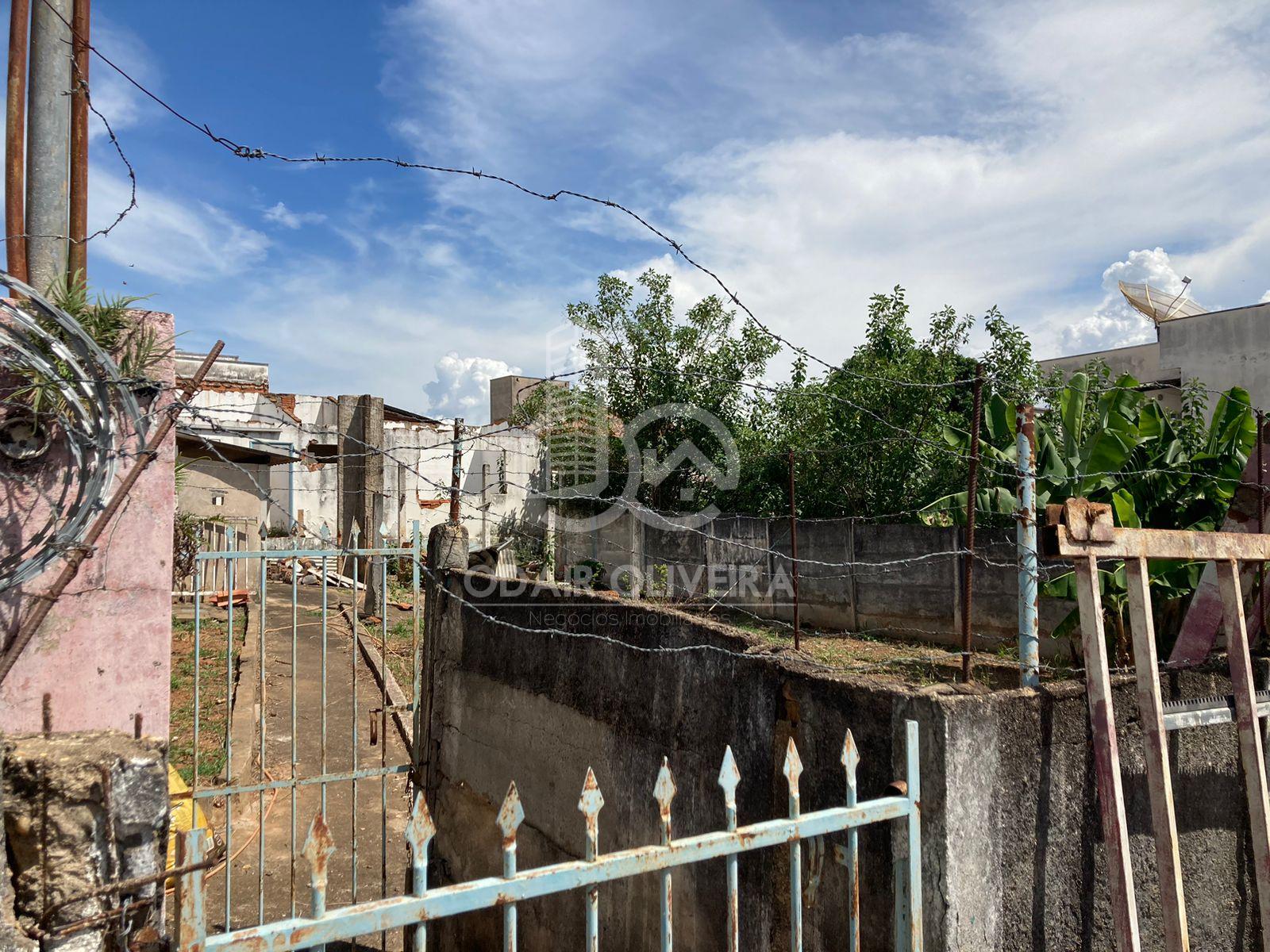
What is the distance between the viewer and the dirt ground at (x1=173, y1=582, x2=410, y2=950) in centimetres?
514

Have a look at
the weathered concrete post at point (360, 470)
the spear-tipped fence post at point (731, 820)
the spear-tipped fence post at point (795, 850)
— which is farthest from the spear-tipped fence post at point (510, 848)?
the weathered concrete post at point (360, 470)

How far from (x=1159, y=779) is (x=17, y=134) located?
4.68 m

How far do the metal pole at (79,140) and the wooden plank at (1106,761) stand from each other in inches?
147

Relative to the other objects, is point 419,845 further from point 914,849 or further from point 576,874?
point 914,849

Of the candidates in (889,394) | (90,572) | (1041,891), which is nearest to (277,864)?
(90,572)

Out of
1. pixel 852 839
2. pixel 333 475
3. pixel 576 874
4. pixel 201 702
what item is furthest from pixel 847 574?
pixel 333 475

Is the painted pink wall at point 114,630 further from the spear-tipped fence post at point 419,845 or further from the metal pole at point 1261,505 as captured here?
the metal pole at point 1261,505

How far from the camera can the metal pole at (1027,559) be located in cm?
273

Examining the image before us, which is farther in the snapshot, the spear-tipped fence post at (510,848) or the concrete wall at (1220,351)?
the concrete wall at (1220,351)

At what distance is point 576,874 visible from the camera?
1.68 m

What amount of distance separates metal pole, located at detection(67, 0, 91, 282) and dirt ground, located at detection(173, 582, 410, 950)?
6.86ft

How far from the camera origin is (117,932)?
2.65 m

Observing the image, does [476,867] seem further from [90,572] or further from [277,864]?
[90,572]

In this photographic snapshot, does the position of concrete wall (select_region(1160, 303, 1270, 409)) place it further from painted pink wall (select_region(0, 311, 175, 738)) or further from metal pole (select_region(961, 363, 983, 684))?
painted pink wall (select_region(0, 311, 175, 738))
